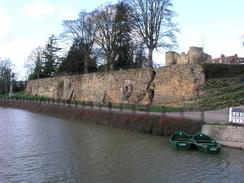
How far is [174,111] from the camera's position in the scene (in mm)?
31297

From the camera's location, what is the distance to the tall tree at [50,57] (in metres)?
92.5

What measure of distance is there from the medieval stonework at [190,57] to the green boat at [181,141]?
1942 centimetres

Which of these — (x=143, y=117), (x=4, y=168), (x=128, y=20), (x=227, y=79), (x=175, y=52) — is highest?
(x=128, y=20)

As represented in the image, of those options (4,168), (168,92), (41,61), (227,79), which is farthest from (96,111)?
(41,61)

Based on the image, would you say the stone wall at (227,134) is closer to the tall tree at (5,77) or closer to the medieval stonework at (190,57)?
the medieval stonework at (190,57)

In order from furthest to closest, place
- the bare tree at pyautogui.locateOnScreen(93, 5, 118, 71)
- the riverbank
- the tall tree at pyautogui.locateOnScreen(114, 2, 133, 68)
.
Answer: the bare tree at pyautogui.locateOnScreen(93, 5, 118, 71) < the tall tree at pyautogui.locateOnScreen(114, 2, 133, 68) < the riverbank

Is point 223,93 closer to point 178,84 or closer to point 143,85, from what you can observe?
point 178,84

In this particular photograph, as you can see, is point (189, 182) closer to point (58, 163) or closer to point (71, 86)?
point (58, 163)

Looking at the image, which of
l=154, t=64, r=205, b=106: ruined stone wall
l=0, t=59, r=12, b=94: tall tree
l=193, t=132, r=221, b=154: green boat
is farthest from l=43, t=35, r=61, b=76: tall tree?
l=193, t=132, r=221, b=154: green boat

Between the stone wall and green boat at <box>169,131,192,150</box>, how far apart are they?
4.65 feet

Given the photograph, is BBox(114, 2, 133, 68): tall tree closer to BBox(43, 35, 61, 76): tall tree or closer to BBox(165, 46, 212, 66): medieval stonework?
BBox(165, 46, 212, 66): medieval stonework

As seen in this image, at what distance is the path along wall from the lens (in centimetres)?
3594

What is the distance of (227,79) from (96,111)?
11694mm

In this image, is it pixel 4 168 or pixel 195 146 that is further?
pixel 195 146
